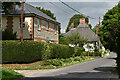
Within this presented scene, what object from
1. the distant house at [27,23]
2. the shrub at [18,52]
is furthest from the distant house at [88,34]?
the shrub at [18,52]

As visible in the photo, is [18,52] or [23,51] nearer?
[18,52]

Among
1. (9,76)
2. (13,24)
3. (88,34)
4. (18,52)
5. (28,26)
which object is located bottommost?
(9,76)

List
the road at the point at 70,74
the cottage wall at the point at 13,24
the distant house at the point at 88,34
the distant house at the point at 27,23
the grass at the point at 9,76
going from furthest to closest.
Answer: the distant house at the point at 88,34
the cottage wall at the point at 13,24
the distant house at the point at 27,23
the road at the point at 70,74
the grass at the point at 9,76

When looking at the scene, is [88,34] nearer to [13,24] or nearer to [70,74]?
[13,24]

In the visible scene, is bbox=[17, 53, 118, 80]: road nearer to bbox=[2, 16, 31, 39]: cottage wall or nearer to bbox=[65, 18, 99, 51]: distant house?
bbox=[2, 16, 31, 39]: cottage wall

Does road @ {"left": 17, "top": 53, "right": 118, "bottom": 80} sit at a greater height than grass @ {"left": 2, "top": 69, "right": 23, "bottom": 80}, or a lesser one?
lesser

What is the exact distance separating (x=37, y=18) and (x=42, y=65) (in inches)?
424

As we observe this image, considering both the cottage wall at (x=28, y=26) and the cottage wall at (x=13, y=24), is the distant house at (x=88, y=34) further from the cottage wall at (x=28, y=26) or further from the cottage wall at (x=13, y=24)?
the cottage wall at (x=13, y=24)

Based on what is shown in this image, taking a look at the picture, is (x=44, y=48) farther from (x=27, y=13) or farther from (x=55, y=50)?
(x=27, y=13)

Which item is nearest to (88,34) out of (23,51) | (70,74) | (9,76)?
(23,51)

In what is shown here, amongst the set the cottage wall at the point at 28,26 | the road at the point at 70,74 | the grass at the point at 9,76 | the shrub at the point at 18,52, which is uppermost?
the cottage wall at the point at 28,26

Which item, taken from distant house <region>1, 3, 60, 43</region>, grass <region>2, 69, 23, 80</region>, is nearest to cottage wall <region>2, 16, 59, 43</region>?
distant house <region>1, 3, 60, 43</region>

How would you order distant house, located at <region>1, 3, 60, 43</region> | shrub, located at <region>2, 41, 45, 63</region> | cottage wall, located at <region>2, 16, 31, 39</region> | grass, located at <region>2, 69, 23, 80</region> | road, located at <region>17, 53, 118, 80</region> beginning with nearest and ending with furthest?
grass, located at <region>2, 69, 23, 80</region>
road, located at <region>17, 53, 118, 80</region>
shrub, located at <region>2, 41, 45, 63</region>
distant house, located at <region>1, 3, 60, 43</region>
cottage wall, located at <region>2, 16, 31, 39</region>

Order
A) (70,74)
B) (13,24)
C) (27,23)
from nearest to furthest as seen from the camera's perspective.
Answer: (70,74)
(27,23)
(13,24)
